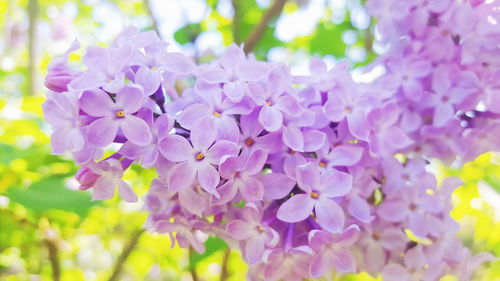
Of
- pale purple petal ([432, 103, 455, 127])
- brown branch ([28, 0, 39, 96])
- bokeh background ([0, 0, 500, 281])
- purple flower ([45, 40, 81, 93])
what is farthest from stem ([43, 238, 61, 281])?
pale purple petal ([432, 103, 455, 127])

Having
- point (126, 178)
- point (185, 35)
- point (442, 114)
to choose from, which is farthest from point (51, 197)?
point (185, 35)

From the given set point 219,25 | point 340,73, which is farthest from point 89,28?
point 340,73

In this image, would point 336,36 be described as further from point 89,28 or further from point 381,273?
point 89,28

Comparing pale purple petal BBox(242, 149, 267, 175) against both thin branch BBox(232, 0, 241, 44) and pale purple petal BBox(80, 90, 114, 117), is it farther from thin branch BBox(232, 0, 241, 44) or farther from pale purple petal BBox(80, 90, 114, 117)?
thin branch BBox(232, 0, 241, 44)

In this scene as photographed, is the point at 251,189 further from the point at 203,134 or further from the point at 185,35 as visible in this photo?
the point at 185,35

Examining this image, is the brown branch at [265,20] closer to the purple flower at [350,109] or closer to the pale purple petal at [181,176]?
the purple flower at [350,109]

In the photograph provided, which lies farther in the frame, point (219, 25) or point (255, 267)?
point (219, 25)

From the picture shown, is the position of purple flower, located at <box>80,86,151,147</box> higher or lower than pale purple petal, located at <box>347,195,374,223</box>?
higher

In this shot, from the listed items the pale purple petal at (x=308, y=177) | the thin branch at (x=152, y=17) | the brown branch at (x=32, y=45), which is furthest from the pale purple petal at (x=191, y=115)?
the brown branch at (x=32, y=45)
